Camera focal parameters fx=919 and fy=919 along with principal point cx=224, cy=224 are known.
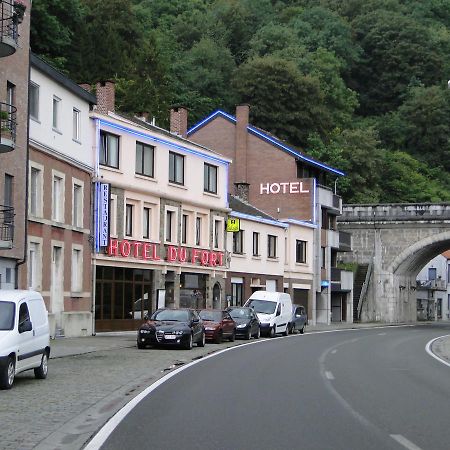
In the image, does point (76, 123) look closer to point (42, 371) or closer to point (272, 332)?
point (272, 332)

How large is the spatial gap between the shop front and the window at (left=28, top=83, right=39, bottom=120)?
310 inches

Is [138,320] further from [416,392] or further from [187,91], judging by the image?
[187,91]

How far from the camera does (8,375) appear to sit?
16422 millimetres

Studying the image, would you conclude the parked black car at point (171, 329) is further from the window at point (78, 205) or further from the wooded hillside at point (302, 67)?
the wooded hillside at point (302, 67)

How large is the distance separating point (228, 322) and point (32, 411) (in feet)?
74.3

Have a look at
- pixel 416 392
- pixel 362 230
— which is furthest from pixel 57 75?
pixel 362 230

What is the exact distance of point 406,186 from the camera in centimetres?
8481

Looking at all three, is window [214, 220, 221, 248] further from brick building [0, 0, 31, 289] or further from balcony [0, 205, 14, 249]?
balcony [0, 205, 14, 249]

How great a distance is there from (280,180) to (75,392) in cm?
4772

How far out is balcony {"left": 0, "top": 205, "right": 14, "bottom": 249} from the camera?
90.0 feet

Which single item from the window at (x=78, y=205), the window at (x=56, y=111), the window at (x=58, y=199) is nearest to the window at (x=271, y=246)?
the window at (x=78, y=205)

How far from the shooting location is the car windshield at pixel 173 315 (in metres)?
30.7

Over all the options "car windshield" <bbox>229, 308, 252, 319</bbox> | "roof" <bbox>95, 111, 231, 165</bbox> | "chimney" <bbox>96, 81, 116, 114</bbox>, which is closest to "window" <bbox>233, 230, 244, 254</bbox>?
"roof" <bbox>95, 111, 231, 165</bbox>

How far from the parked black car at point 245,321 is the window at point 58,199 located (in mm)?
8387
